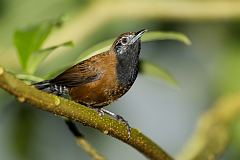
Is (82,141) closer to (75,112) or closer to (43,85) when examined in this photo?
(43,85)

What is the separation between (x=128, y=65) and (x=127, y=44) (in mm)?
106

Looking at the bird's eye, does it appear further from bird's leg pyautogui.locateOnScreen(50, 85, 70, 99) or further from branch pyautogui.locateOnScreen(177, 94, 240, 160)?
branch pyautogui.locateOnScreen(177, 94, 240, 160)

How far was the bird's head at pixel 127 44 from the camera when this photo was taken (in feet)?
8.04

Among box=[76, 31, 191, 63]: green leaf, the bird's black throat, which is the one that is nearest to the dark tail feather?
box=[76, 31, 191, 63]: green leaf

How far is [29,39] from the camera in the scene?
2098 mm

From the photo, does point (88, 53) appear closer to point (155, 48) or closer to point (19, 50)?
point (19, 50)

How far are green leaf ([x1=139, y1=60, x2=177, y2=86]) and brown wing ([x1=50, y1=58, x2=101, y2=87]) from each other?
179mm

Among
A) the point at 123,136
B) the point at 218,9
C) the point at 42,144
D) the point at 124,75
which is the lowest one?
the point at 42,144

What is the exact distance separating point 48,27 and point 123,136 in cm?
53

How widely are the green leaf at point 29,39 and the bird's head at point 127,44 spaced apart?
16.3 inches

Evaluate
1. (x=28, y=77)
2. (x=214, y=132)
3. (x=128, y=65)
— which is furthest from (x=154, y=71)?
(x=214, y=132)

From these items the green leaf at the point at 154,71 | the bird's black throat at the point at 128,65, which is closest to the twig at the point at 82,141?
the bird's black throat at the point at 128,65

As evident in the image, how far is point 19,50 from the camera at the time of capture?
2.08 metres

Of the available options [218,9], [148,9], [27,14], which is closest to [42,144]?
[27,14]
